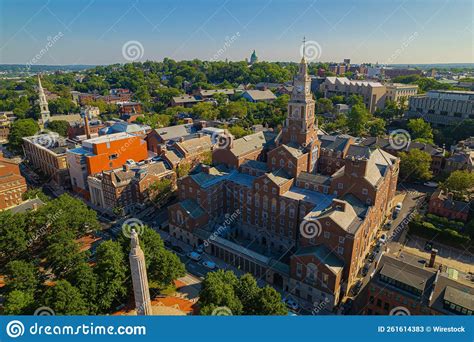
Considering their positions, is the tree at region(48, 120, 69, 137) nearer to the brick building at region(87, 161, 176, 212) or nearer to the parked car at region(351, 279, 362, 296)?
the brick building at region(87, 161, 176, 212)

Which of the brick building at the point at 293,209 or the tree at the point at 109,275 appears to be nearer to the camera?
the tree at the point at 109,275

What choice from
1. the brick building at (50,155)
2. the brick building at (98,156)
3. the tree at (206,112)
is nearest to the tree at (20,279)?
the brick building at (98,156)

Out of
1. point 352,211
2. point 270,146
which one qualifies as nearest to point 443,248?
point 352,211

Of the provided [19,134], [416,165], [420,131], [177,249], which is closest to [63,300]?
[177,249]

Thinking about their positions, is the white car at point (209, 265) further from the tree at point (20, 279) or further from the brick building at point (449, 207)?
the brick building at point (449, 207)

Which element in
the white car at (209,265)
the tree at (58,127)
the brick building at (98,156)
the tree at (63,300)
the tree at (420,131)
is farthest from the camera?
the tree at (58,127)

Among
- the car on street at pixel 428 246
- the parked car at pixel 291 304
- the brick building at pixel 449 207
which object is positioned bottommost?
the parked car at pixel 291 304

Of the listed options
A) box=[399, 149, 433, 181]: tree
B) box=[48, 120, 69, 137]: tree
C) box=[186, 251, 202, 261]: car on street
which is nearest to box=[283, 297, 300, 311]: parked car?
box=[186, 251, 202, 261]: car on street

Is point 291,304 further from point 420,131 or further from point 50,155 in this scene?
point 420,131
